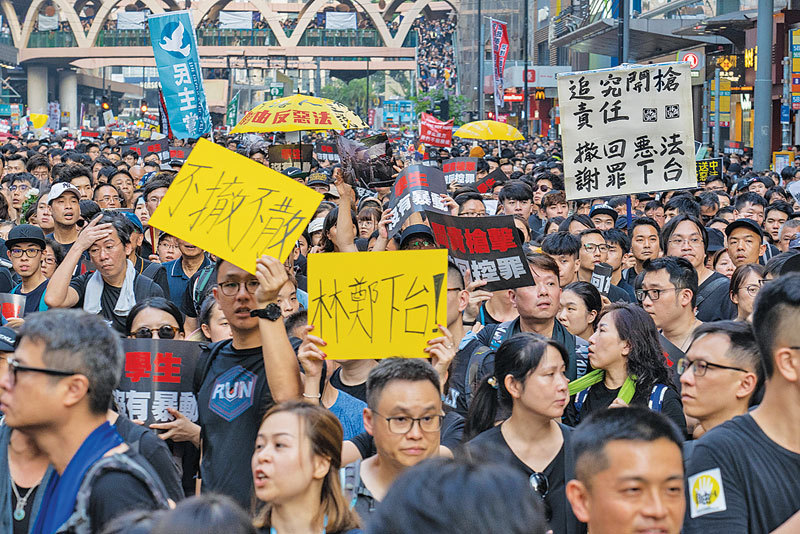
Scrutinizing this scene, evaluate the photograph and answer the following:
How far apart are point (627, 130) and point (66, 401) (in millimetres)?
6146

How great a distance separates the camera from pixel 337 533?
10.8 feet

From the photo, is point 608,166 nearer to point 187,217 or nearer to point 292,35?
point 187,217

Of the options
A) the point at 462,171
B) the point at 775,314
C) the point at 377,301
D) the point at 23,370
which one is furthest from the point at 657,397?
the point at 462,171

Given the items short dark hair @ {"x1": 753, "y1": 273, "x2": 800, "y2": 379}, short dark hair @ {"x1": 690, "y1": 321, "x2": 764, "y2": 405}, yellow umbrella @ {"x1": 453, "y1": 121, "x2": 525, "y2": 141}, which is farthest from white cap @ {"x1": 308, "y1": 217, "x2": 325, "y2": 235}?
Answer: yellow umbrella @ {"x1": 453, "y1": 121, "x2": 525, "y2": 141}

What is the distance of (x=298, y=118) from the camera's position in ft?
41.7

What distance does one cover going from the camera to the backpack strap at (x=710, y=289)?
6938 mm

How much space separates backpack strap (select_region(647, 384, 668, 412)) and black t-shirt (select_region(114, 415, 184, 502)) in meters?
2.01

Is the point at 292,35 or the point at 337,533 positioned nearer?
the point at 337,533

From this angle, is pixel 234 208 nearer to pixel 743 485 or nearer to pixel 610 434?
pixel 610 434

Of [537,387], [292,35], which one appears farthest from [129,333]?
[292,35]

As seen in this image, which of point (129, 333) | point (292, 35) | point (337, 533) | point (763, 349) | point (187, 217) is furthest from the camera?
point (292, 35)

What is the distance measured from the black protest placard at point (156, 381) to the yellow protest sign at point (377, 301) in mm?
620

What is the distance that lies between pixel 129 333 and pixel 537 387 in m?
2.12

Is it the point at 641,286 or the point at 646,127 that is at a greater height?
the point at 646,127
